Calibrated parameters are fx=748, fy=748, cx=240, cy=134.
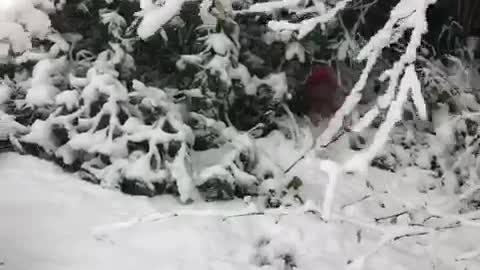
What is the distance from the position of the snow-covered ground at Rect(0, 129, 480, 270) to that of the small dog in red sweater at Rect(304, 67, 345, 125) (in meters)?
0.74

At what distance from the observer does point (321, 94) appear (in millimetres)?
4227

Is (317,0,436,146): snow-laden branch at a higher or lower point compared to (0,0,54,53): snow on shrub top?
higher

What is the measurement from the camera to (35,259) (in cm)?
285

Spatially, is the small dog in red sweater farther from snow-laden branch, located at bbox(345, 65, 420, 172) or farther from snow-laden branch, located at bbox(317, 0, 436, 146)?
snow-laden branch, located at bbox(345, 65, 420, 172)

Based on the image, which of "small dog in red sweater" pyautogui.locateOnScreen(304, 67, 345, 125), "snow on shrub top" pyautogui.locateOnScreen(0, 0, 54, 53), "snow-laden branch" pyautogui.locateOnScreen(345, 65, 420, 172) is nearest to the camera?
"snow-laden branch" pyautogui.locateOnScreen(345, 65, 420, 172)

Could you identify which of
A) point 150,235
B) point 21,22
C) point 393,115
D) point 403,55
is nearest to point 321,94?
point 150,235

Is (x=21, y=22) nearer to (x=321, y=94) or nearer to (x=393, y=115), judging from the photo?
(x=321, y=94)

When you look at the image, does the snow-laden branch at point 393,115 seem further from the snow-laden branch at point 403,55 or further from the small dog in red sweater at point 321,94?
the small dog in red sweater at point 321,94

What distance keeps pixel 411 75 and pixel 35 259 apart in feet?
5.67

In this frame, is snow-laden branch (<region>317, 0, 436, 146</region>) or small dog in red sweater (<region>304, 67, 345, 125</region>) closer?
snow-laden branch (<region>317, 0, 436, 146</region>)

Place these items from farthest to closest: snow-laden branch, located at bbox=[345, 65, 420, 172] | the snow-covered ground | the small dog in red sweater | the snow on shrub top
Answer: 1. the small dog in red sweater
2. the snow on shrub top
3. the snow-covered ground
4. snow-laden branch, located at bbox=[345, 65, 420, 172]

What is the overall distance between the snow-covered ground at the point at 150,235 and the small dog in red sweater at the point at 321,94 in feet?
2.43

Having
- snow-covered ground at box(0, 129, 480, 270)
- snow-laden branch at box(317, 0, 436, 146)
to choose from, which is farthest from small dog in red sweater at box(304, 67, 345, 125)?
snow-laden branch at box(317, 0, 436, 146)

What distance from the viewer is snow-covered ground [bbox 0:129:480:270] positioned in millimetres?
2967
